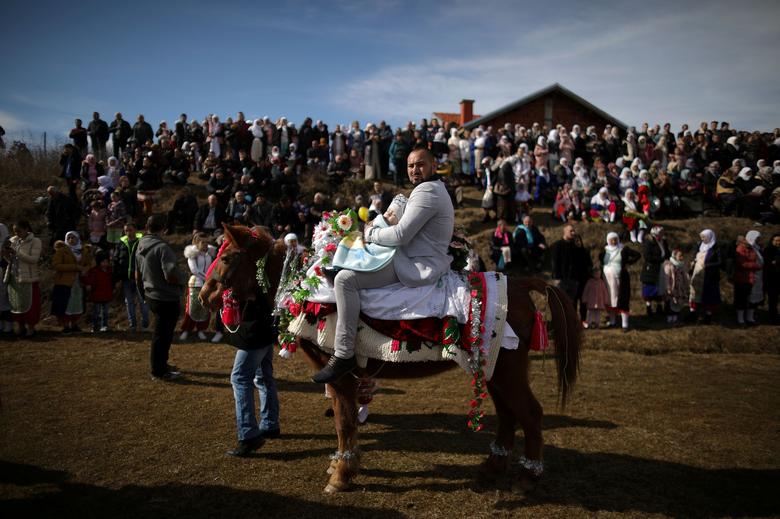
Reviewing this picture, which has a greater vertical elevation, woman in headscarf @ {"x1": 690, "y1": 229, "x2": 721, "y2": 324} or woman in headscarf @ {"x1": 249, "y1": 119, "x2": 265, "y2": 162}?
woman in headscarf @ {"x1": 249, "y1": 119, "x2": 265, "y2": 162}

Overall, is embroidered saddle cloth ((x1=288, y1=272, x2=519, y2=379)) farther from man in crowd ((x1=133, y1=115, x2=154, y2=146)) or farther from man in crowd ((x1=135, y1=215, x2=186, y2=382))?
man in crowd ((x1=133, y1=115, x2=154, y2=146))

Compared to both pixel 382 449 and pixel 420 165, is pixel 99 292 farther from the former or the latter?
pixel 420 165

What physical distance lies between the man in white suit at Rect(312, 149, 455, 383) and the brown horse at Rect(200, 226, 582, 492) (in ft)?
1.60

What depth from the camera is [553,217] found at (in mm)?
18438

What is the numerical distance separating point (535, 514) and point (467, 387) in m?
4.04

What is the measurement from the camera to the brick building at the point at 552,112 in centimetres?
3291

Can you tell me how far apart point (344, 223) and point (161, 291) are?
4.56 meters

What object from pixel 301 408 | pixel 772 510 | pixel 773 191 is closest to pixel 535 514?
pixel 772 510

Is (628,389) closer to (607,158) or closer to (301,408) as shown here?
(301,408)

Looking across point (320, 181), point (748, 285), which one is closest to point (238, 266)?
point (748, 285)

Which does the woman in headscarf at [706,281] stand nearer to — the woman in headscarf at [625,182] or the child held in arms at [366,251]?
the woman in headscarf at [625,182]

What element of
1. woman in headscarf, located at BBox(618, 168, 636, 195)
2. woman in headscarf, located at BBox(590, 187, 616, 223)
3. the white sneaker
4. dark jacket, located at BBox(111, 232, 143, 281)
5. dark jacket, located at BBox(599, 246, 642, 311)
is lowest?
the white sneaker

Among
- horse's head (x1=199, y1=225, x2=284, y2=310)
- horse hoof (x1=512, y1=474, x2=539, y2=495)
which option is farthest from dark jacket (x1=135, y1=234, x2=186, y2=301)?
horse hoof (x1=512, y1=474, x2=539, y2=495)

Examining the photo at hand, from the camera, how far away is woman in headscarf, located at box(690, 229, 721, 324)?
1352 centimetres
